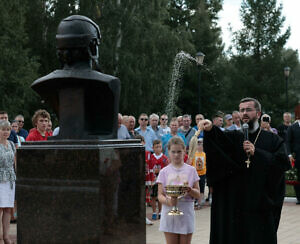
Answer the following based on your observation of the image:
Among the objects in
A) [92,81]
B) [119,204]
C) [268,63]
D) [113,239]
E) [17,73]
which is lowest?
[113,239]

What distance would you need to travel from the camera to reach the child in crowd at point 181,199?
5.57 meters

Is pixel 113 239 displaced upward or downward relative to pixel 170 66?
downward

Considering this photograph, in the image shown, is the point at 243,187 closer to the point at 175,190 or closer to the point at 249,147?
the point at 249,147

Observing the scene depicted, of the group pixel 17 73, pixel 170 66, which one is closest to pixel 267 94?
pixel 170 66

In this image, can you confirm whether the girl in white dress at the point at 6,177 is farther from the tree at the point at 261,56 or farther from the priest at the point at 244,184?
the tree at the point at 261,56

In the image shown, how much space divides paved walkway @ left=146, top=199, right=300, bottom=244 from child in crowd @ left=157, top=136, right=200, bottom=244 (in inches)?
85.9

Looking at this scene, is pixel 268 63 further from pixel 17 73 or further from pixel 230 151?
pixel 230 151

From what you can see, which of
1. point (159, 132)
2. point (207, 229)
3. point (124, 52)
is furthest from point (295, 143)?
point (124, 52)

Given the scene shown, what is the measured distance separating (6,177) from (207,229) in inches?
139

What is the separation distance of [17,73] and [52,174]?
2098 cm

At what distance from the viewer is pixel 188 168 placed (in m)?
5.68

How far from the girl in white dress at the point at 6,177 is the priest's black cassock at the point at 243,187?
3.16m

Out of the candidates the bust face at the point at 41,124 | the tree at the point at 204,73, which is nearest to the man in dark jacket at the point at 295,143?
the bust face at the point at 41,124

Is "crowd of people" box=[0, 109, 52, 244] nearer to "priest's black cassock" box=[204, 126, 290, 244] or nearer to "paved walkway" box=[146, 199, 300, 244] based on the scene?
"paved walkway" box=[146, 199, 300, 244]
